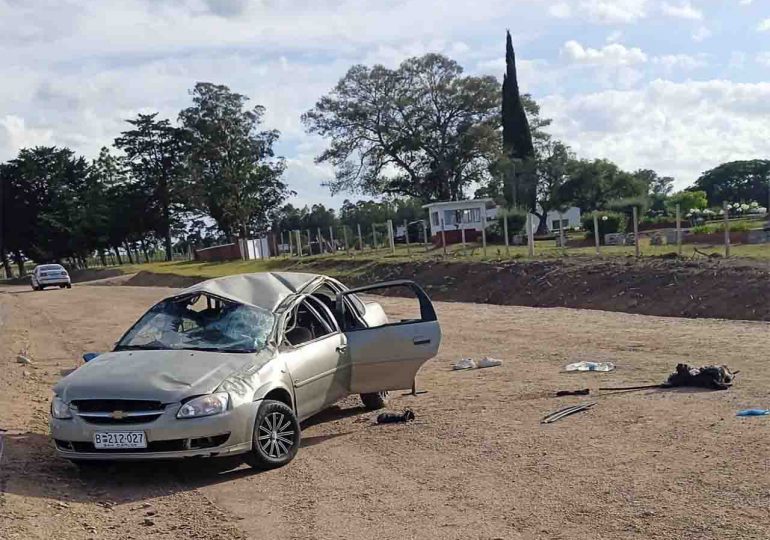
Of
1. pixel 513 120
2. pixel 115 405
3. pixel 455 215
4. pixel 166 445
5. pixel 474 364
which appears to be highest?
pixel 513 120

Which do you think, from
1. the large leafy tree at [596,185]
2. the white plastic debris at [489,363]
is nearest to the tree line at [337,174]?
the large leafy tree at [596,185]

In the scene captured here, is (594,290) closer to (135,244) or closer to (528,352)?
(528,352)

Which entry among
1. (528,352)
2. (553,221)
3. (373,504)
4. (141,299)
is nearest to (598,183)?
(553,221)

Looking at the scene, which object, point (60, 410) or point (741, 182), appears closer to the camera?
point (60, 410)

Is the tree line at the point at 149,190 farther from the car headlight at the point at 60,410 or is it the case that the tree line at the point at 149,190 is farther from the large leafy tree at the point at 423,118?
the car headlight at the point at 60,410

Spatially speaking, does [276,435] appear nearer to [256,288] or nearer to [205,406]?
[205,406]

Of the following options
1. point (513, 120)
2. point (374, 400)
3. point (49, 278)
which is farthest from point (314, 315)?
point (513, 120)

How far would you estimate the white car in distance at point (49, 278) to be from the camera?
4944cm

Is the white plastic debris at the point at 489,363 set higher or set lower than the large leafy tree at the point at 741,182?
lower

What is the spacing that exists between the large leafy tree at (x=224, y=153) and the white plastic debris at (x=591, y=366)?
197 ft

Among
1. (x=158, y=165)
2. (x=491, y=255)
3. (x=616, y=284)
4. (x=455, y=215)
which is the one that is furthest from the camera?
(x=158, y=165)

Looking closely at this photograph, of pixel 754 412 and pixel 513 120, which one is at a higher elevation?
pixel 513 120

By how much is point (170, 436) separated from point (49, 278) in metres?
45.6

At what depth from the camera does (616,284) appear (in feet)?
75.4
